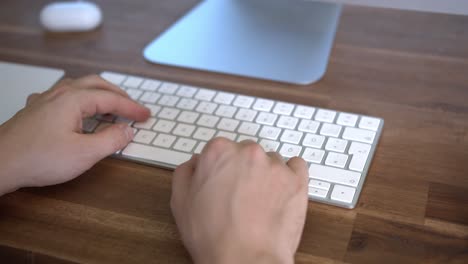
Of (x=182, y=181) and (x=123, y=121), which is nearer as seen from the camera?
(x=182, y=181)

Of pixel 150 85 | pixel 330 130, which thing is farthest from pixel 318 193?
pixel 150 85

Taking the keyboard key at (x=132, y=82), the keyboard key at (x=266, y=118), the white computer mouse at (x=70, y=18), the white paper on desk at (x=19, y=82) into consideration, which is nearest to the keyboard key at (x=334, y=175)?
the keyboard key at (x=266, y=118)

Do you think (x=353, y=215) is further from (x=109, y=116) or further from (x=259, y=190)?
(x=109, y=116)

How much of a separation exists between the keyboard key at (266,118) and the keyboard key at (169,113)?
108mm

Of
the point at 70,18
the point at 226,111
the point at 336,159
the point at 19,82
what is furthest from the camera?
the point at 70,18

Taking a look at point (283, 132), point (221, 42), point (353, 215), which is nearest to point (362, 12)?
point (221, 42)

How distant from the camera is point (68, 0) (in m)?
1.14

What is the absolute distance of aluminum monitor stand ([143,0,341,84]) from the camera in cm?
87

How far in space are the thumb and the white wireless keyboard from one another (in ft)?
0.04

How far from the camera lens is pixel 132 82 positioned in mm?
844

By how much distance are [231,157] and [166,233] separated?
0.10 m

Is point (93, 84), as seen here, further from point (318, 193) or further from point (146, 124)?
point (318, 193)

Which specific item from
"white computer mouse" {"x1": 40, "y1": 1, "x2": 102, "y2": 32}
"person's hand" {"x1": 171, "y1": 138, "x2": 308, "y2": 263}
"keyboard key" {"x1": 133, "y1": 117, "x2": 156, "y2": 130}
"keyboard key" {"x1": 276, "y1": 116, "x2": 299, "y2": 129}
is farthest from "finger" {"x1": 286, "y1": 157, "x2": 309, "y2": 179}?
"white computer mouse" {"x1": 40, "y1": 1, "x2": 102, "y2": 32}

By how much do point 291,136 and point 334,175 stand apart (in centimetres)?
9
